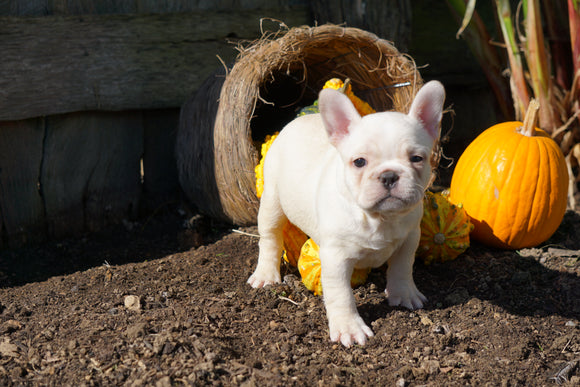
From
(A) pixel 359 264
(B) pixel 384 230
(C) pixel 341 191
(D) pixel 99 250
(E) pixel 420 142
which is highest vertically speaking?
(E) pixel 420 142

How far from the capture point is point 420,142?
2.64 m

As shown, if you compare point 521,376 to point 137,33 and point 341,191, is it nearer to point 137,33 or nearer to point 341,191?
point 341,191

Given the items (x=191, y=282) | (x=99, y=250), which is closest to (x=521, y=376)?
(x=191, y=282)

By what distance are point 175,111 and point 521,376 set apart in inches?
127

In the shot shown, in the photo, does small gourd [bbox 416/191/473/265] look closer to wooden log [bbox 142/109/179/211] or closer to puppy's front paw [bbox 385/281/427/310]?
puppy's front paw [bbox 385/281/427/310]

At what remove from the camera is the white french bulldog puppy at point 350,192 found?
260 cm

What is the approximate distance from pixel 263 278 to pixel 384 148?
4.06ft

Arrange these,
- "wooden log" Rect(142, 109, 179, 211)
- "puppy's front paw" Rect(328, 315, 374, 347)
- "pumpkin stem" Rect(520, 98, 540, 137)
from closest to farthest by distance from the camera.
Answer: "puppy's front paw" Rect(328, 315, 374, 347) < "pumpkin stem" Rect(520, 98, 540, 137) < "wooden log" Rect(142, 109, 179, 211)

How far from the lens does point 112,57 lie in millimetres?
Result: 4352

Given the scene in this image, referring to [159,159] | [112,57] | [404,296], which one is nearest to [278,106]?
[159,159]

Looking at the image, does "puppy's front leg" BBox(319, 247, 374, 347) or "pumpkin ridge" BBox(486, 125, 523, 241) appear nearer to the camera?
"puppy's front leg" BBox(319, 247, 374, 347)

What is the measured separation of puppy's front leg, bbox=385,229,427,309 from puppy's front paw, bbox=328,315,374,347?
34cm

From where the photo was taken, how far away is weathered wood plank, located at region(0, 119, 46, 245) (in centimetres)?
411

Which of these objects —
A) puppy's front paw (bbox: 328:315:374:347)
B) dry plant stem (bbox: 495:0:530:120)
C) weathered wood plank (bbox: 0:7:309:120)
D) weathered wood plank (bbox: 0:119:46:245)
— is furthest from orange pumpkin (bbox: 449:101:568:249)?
weathered wood plank (bbox: 0:119:46:245)
